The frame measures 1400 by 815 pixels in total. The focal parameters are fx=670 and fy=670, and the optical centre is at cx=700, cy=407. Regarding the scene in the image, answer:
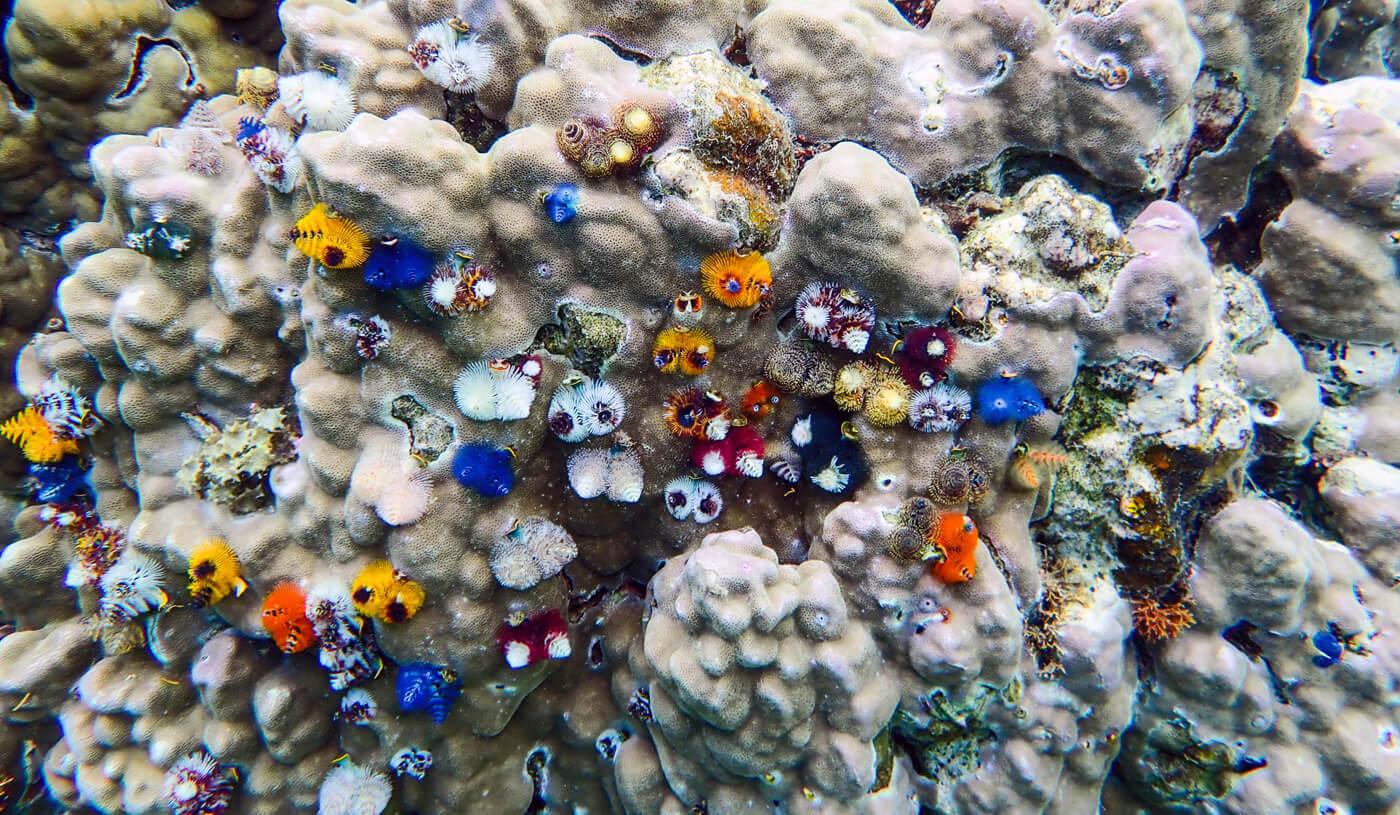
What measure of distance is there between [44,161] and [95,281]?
143cm

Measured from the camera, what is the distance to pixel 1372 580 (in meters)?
4.51

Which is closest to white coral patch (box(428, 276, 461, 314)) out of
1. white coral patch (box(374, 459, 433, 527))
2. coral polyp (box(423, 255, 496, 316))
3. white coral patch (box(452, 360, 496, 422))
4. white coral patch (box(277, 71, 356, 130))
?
coral polyp (box(423, 255, 496, 316))

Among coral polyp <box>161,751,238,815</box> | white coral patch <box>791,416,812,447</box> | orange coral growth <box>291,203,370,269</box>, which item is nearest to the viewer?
orange coral growth <box>291,203,370,269</box>

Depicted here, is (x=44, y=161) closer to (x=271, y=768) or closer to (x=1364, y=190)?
(x=271, y=768)

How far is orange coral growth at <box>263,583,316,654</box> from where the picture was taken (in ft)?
12.0

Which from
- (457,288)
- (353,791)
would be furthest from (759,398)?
(353,791)

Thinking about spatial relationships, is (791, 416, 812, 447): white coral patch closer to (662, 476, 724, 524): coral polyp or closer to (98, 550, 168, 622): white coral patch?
(662, 476, 724, 524): coral polyp

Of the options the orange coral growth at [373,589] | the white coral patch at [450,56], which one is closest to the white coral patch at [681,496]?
the orange coral growth at [373,589]

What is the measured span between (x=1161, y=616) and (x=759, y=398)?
2.96m

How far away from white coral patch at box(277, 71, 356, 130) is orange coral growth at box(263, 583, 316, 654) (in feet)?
8.12

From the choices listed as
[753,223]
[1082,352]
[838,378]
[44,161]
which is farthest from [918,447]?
[44,161]

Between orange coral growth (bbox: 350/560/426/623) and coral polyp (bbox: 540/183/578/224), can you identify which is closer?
coral polyp (bbox: 540/183/578/224)

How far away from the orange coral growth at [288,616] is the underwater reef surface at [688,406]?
0.09 feet

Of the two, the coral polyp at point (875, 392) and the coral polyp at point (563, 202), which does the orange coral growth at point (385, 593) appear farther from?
the coral polyp at point (875, 392)
